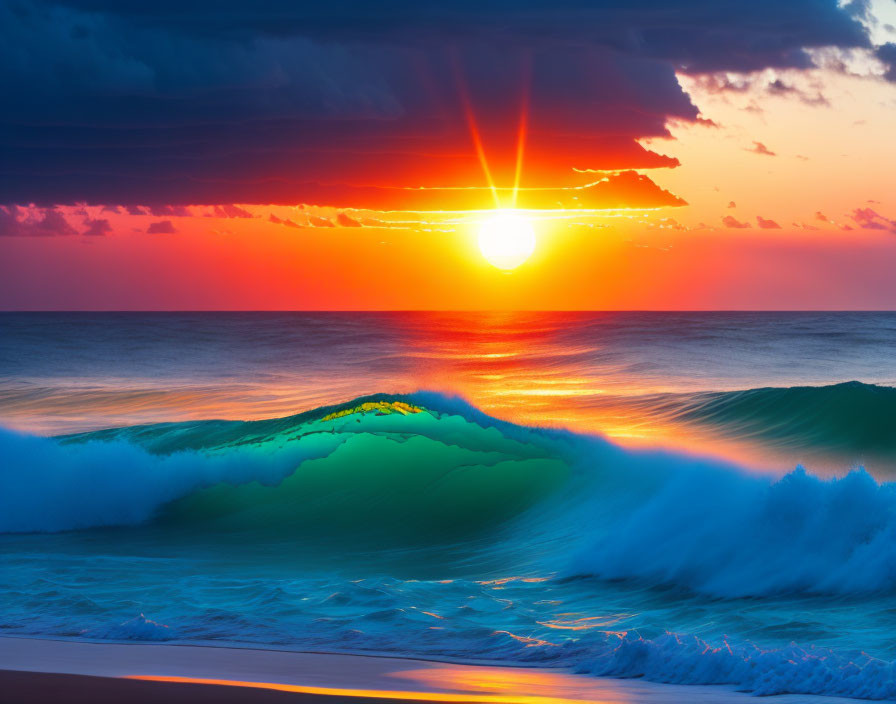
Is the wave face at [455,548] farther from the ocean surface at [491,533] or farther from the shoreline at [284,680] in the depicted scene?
the shoreline at [284,680]

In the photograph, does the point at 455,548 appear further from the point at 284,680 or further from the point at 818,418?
the point at 818,418

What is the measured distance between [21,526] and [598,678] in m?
8.04

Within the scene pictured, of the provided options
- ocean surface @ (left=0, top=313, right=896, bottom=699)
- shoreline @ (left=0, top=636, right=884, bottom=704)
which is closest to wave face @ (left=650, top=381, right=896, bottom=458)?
ocean surface @ (left=0, top=313, right=896, bottom=699)

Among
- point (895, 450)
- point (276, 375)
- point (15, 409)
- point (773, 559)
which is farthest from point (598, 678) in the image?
point (276, 375)

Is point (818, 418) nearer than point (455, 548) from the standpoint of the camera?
No

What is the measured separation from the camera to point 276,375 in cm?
3294

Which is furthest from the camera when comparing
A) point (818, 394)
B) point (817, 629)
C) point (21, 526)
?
point (818, 394)

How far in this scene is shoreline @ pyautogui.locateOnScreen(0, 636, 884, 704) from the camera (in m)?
4.91

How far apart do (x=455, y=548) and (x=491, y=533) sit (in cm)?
67

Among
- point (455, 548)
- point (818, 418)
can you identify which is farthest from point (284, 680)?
point (818, 418)

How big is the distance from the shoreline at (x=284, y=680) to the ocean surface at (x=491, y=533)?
22cm

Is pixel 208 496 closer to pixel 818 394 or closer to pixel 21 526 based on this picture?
pixel 21 526

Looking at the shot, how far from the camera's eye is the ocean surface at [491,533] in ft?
20.6

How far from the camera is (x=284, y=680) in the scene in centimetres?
530
